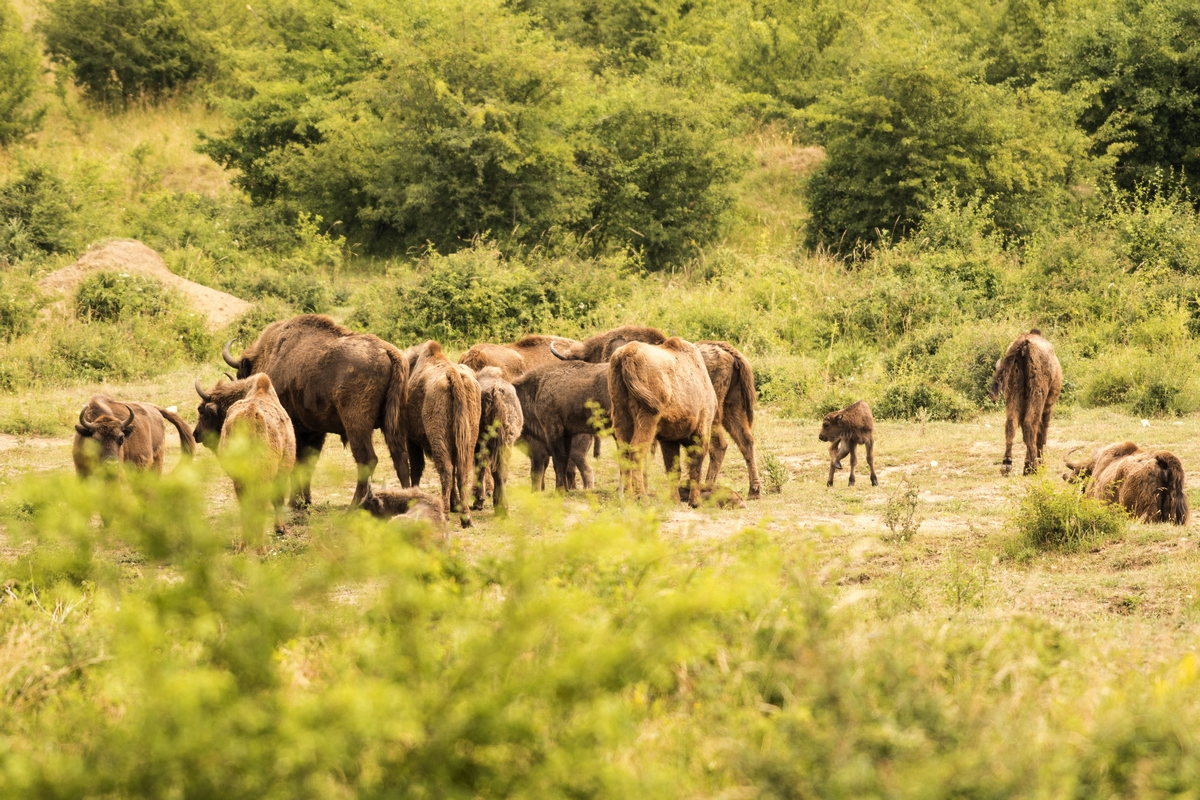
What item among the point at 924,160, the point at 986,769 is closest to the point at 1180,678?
the point at 986,769

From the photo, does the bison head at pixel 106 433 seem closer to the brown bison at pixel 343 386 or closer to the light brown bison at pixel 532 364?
the brown bison at pixel 343 386

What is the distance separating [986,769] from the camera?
3.38 metres

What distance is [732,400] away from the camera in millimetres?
11922

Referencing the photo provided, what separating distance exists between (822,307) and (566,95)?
11367mm

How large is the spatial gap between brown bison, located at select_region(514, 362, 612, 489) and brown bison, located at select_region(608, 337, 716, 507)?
29.7 inches

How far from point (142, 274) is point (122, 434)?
12.5m

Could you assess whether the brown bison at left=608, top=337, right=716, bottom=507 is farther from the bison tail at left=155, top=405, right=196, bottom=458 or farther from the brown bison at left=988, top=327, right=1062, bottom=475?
the bison tail at left=155, top=405, right=196, bottom=458

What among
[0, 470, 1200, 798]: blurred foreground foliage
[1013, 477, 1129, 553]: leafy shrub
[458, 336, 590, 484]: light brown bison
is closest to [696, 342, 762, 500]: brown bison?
[458, 336, 590, 484]: light brown bison

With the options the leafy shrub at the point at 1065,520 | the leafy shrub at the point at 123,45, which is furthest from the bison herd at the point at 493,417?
the leafy shrub at the point at 123,45

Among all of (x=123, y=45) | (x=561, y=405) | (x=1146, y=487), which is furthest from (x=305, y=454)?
(x=123, y=45)

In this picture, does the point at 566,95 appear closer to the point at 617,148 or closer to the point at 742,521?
the point at 617,148

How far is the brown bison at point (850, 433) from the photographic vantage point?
12.3 meters

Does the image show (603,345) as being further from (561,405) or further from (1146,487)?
(1146,487)

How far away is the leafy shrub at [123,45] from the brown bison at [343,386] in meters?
29.6
